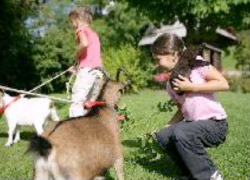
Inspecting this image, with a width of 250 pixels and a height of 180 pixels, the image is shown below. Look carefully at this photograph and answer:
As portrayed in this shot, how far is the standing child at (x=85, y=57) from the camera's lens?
25.3 ft

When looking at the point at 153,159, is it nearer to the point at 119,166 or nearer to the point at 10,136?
the point at 119,166

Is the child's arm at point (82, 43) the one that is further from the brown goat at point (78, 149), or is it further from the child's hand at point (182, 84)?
the brown goat at point (78, 149)

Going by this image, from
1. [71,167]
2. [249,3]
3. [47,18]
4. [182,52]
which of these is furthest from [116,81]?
[249,3]

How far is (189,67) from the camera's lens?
18.9 feet

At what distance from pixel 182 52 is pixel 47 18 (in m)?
19.4

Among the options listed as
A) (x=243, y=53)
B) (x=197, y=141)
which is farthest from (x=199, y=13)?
(x=197, y=141)

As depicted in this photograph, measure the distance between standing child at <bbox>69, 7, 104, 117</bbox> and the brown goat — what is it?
240 centimetres

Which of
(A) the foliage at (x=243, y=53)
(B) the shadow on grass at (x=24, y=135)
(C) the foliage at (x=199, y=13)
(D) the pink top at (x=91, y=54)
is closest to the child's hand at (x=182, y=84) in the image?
(D) the pink top at (x=91, y=54)

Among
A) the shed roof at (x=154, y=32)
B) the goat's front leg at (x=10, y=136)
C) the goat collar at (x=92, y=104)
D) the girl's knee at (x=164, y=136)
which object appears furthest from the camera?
the shed roof at (x=154, y=32)

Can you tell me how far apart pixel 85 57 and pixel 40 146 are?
3476mm

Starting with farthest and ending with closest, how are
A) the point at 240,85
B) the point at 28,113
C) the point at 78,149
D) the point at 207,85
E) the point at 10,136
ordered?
the point at 240,85
the point at 28,113
the point at 10,136
the point at 207,85
the point at 78,149

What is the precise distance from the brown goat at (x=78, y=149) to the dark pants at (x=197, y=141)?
83 centimetres

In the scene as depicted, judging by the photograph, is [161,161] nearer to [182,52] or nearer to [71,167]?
[182,52]

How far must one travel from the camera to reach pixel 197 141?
231 inches
